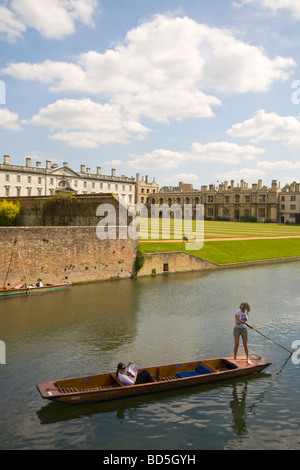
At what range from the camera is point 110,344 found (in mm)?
15406

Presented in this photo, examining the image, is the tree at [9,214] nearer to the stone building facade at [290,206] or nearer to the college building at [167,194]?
the college building at [167,194]

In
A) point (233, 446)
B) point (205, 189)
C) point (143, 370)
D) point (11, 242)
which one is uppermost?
point (205, 189)

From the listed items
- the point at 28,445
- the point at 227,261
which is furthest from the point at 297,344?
the point at 227,261

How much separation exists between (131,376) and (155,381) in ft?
2.25

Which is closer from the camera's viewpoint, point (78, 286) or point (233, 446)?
point (233, 446)

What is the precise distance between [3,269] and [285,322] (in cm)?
1622

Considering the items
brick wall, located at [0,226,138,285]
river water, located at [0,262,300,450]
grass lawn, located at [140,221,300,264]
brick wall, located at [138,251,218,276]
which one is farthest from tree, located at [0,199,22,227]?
river water, located at [0,262,300,450]

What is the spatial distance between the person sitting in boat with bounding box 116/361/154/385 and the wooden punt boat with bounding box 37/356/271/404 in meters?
0.16

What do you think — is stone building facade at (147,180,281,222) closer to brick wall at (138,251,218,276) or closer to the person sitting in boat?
brick wall at (138,251,218,276)

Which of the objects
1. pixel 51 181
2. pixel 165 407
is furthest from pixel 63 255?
pixel 51 181

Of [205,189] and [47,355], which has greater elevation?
[205,189]

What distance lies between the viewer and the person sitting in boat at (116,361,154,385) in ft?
36.6

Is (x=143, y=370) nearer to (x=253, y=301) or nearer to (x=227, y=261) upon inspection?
(x=253, y=301)

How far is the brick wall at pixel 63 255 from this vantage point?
82.7 ft
